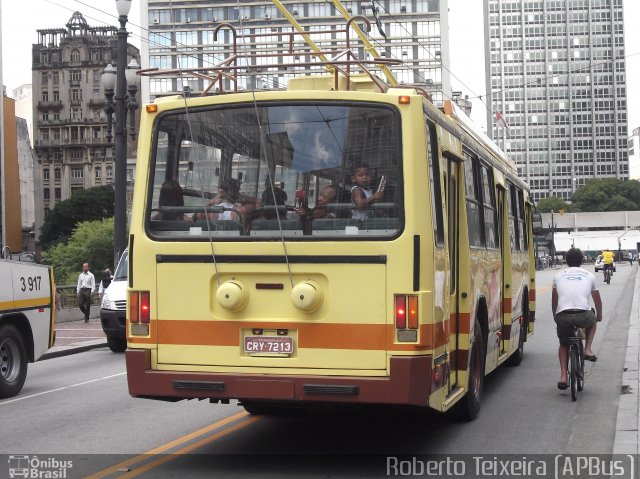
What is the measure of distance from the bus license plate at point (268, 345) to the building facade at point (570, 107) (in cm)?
18720

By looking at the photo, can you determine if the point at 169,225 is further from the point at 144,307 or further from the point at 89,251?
the point at 89,251

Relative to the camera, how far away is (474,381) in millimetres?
9914

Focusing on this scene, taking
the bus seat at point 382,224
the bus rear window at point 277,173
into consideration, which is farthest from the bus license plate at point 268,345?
the bus seat at point 382,224

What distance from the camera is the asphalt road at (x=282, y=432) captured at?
26.2 feet

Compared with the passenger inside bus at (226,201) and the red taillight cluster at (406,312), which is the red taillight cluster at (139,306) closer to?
the passenger inside bus at (226,201)

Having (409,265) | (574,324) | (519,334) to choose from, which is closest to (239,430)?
(409,265)

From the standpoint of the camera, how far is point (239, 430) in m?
9.47

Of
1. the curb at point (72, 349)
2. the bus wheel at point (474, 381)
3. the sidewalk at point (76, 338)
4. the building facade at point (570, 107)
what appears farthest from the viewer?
the building facade at point (570, 107)

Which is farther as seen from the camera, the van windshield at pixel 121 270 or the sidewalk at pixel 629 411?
the van windshield at pixel 121 270

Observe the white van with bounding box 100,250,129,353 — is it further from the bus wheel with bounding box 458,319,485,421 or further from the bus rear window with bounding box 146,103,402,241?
the bus rear window with bounding box 146,103,402,241

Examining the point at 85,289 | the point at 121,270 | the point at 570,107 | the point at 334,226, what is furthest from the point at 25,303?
the point at 570,107

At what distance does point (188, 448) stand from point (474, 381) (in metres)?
3.08

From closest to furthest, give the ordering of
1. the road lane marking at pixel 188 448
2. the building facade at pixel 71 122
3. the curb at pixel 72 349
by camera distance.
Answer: the road lane marking at pixel 188 448
the curb at pixel 72 349
the building facade at pixel 71 122

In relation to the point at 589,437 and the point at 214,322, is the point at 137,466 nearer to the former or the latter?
the point at 214,322
